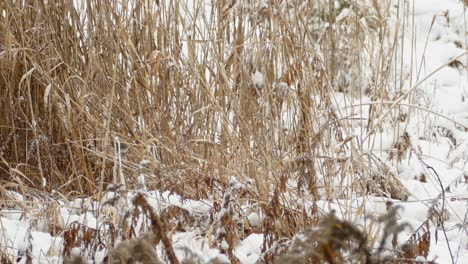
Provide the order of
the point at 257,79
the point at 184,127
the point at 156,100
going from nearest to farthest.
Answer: the point at 257,79 → the point at 156,100 → the point at 184,127

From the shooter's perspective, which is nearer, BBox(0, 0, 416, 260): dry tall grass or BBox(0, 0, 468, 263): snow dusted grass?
BBox(0, 0, 468, 263): snow dusted grass

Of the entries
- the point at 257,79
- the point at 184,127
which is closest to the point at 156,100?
the point at 184,127

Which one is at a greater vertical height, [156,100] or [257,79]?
[257,79]

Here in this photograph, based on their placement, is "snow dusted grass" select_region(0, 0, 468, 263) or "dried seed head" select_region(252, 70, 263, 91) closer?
"snow dusted grass" select_region(0, 0, 468, 263)

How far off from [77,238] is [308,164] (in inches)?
25.9

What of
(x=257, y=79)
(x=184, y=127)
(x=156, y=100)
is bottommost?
(x=184, y=127)

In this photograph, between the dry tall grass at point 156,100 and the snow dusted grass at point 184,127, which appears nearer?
the snow dusted grass at point 184,127

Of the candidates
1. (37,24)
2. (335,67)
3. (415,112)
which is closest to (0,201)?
(37,24)

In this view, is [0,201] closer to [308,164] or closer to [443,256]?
[308,164]

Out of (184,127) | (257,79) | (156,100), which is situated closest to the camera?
(257,79)

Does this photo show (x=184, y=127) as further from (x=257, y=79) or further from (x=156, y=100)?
(x=257, y=79)

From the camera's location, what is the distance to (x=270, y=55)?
274cm

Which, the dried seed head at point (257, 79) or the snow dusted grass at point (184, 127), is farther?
the dried seed head at point (257, 79)

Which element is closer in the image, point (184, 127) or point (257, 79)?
point (257, 79)
